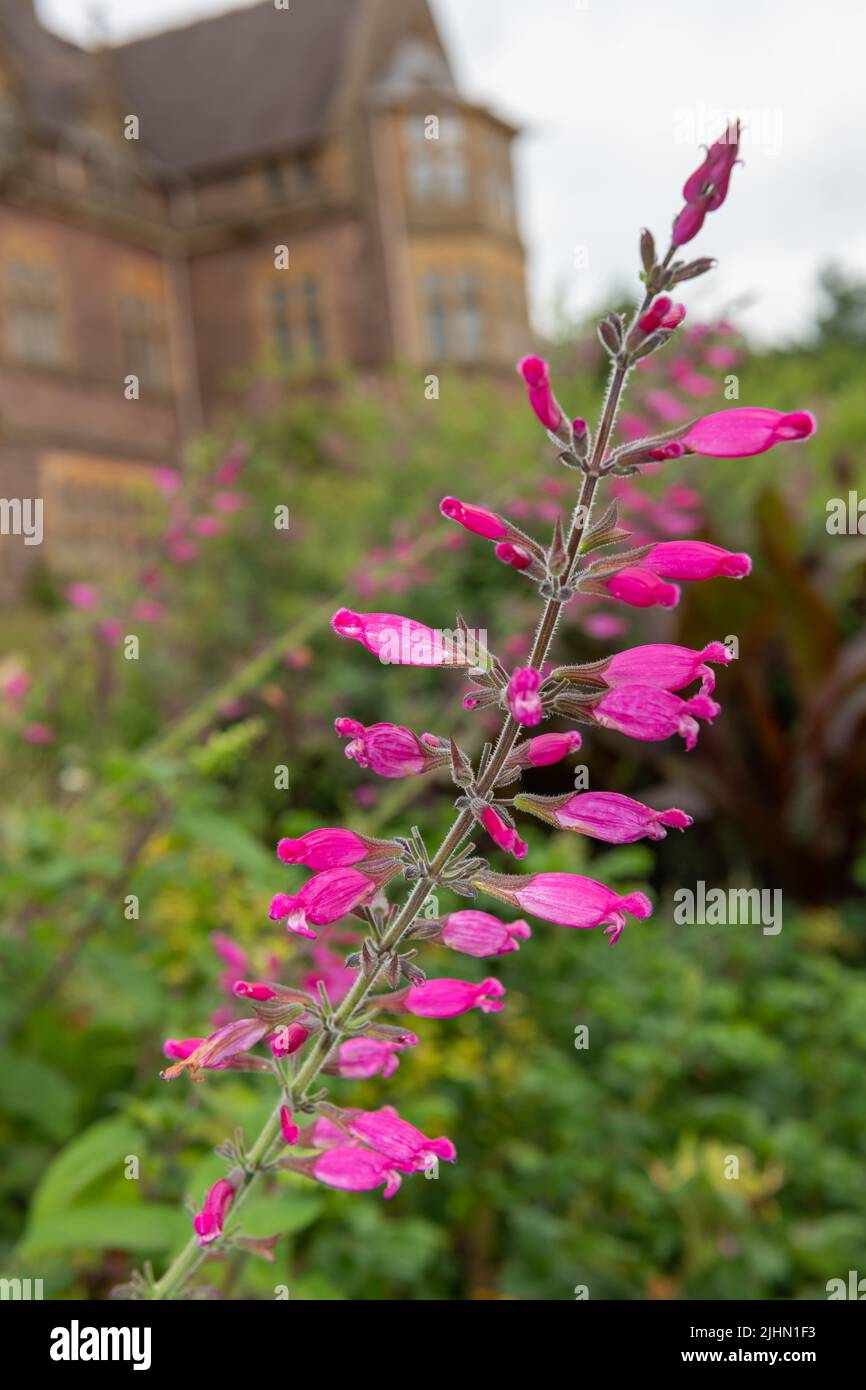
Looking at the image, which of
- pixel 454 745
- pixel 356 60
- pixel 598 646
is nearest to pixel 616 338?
pixel 454 745

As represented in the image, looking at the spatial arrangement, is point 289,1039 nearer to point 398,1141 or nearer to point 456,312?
point 398,1141

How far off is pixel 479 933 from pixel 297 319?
73.0 feet

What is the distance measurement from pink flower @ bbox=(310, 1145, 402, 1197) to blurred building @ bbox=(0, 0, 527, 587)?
19.7 m

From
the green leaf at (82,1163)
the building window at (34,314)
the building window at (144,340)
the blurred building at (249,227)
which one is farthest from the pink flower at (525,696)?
the building window at (144,340)

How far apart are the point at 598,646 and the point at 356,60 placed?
18.7 m

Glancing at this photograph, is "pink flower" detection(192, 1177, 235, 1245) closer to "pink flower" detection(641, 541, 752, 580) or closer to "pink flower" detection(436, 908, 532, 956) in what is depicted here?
"pink flower" detection(436, 908, 532, 956)

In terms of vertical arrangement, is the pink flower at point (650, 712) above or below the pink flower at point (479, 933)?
above

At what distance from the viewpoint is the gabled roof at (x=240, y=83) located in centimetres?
2167

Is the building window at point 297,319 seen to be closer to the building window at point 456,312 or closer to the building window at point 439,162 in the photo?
the building window at point 456,312

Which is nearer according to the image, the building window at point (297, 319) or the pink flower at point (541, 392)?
the pink flower at point (541, 392)

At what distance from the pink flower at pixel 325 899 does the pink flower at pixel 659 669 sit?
180mm

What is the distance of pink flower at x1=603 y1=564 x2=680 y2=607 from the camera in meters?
0.70

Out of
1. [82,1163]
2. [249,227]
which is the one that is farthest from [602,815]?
[249,227]

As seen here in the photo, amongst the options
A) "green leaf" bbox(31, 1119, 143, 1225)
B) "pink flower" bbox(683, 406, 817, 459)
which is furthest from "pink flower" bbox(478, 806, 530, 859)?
"green leaf" bbox(31, 1119, 143, 1225)
